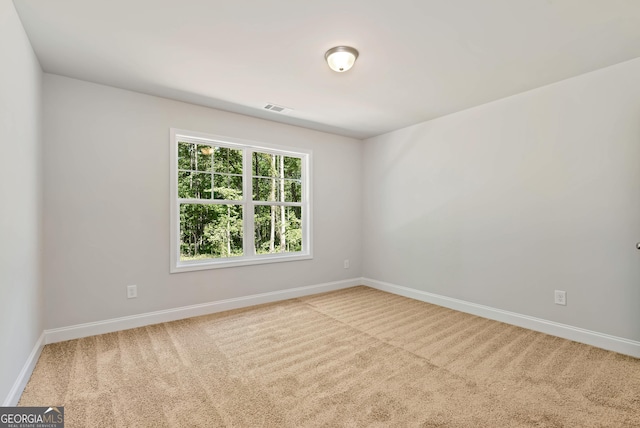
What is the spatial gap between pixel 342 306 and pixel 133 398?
2.46 meters

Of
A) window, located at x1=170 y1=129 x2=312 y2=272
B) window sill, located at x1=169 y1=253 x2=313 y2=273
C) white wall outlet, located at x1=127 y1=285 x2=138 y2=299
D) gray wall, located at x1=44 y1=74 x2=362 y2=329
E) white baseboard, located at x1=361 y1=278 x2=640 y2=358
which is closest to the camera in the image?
white baseboard, located at x1=361 y1=278 x2=640 y2=358

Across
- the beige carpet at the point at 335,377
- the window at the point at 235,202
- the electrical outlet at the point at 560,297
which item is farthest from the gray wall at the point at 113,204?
the electrical outlet at the point at 560,297

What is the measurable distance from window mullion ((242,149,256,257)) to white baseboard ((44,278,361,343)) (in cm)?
62

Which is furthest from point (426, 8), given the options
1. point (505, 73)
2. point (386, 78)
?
point (505, 73)

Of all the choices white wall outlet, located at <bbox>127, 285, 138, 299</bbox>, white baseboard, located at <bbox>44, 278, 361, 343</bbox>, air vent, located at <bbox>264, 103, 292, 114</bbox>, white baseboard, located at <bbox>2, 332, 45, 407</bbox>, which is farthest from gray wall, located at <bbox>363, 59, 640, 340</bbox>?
white baseboard, located at <bbox>2, 332, 45, 407</bbox>

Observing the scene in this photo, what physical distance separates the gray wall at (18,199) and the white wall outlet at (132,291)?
26.6 inches

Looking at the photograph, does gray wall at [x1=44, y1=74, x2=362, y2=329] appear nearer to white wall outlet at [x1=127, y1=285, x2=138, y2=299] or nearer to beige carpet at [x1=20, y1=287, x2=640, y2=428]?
white wall outlet at [x1=127, y1=285, x2=138, y2=299]

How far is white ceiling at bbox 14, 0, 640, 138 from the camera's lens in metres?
1.91

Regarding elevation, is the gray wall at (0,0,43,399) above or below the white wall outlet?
above

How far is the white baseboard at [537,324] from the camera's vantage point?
2549 millimetres

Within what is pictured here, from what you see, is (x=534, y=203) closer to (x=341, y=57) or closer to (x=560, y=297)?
(x=560, y=297)

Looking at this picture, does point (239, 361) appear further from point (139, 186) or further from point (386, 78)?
point (386, 78)

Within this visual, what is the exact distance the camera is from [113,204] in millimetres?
3045

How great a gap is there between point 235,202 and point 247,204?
0.55ft
